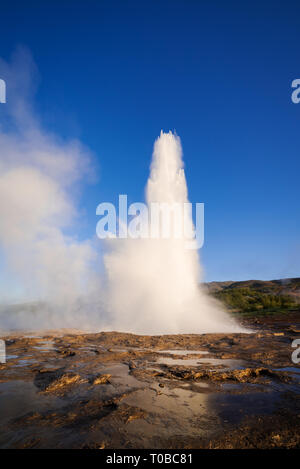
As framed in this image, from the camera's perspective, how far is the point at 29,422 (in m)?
3.47

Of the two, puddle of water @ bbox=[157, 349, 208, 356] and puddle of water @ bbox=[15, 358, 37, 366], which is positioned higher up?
puddle of water @ bbox=[15, 358, 37, 366]

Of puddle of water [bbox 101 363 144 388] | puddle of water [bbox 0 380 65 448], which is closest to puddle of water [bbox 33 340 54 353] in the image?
puddle of water [bbox 101 363 144 388]

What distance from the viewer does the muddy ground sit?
3.07 meters

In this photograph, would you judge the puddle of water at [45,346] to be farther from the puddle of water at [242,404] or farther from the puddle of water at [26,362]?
the puddle of water at [242,404]

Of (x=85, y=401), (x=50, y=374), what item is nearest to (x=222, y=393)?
(x=85, y=401)

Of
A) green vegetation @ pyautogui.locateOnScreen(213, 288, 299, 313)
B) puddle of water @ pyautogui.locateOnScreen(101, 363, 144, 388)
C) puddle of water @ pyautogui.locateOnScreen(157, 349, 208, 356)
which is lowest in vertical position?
green vegetation @ pyautogui.locateOnScreen(213, 288, 299, 313)

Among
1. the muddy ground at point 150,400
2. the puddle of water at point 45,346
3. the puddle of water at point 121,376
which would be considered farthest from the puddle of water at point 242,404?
the puddle of water at point 45,346

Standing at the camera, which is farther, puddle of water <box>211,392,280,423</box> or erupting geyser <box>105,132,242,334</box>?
erupting geyser <box>105,132,242,334</box>

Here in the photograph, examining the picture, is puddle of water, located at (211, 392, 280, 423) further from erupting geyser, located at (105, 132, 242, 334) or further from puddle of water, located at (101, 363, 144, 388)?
erupting geyser, located at (105, 132, 242, 334)

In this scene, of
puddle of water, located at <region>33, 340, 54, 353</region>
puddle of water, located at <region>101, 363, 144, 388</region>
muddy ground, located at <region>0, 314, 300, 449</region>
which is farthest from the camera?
puddle of water, located at <region>33, 340, 54, 353</region>

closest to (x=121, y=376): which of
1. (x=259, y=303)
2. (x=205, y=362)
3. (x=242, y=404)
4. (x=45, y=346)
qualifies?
(x=205, y=362)
